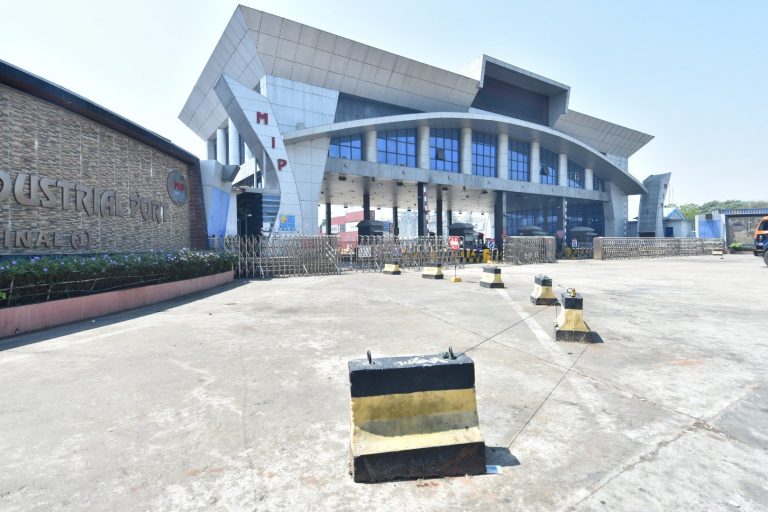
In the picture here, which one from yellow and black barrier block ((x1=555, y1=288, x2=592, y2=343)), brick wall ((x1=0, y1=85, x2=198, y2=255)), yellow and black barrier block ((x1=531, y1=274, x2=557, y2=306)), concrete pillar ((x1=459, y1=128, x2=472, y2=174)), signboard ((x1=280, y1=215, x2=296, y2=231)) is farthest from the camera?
concrete pillar ((x1=459, y1=128, x2=472, y2=174))

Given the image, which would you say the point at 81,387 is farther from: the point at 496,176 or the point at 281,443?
A: the point at 496,176

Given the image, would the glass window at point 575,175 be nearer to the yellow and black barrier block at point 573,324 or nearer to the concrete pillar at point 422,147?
the concrete pillar at point 422,147

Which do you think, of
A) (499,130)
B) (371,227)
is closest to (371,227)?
(371,227)

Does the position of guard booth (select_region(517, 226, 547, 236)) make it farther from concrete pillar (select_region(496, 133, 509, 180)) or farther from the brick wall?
the brick wall

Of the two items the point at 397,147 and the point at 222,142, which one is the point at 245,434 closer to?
the point at 397,147

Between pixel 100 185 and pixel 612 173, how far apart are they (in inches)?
2073

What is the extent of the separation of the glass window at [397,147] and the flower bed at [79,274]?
22.4 m

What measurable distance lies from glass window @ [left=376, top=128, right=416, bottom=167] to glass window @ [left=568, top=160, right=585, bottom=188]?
24.1 meters

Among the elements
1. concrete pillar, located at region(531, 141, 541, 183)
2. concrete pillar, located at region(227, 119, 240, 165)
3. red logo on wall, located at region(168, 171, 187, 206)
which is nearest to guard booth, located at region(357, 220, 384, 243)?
concrete pillar, located at region(227, 119, 240, 165)

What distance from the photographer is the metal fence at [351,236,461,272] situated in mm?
24438

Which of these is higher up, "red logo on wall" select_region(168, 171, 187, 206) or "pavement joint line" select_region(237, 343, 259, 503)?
"red logo on wall" select_region(168, 171, 187, 206)

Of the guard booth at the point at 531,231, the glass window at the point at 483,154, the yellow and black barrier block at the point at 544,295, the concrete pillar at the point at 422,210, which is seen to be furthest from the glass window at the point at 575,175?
the yellow and black barrier block at the point at 544,295

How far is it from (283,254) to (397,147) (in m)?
18.1

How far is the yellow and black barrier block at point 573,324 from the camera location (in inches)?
248
